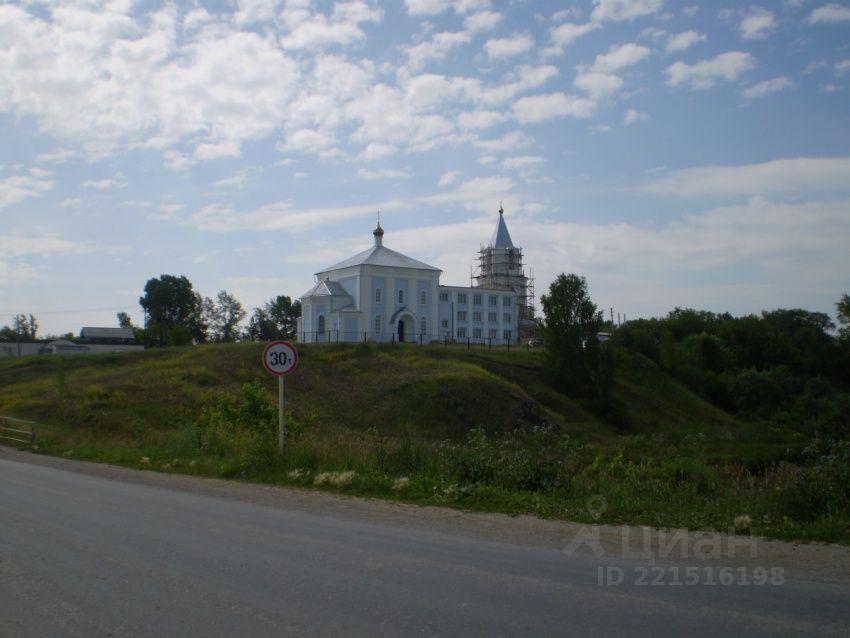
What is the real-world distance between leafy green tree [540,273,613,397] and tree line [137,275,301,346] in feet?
179

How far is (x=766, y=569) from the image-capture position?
755cm

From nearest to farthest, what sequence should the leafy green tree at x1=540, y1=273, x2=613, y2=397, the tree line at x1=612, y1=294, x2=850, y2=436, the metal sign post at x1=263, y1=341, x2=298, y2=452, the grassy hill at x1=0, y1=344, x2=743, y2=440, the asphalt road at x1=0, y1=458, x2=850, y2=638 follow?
the asphalt road at x1=0, y1=458, x2=850, y2=638
the metal sign post at x1=263, y1=341, x2=298, y2=452
the grassy hill at x1=0, y1=344, x2=743, y2=440
the leafy green tree at x1=540, y1=273, x2=613, y2=397
the tree line at x1=612, y1=294, x2=850, y2=436

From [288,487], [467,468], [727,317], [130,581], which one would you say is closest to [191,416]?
[288,487]

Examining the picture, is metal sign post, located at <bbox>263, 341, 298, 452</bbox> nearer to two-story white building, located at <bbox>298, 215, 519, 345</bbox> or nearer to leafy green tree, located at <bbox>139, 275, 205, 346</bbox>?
two-story white building, located at <bbox>298, 215, 519, 345</bbox>

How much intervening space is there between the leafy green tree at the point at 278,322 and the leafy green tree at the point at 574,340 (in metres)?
56.4

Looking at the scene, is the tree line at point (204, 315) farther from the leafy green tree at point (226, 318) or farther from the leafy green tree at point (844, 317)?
the leafy green tree at point (844, 317)

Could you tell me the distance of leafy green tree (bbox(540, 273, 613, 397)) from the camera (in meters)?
59.2

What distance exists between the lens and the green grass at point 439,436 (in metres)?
11.1

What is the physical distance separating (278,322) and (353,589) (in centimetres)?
10934

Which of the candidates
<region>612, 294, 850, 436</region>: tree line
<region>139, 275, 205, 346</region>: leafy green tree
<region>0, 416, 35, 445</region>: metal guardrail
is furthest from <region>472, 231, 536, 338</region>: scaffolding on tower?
<region>0, 416, 35, 445</region>: metal guardrail

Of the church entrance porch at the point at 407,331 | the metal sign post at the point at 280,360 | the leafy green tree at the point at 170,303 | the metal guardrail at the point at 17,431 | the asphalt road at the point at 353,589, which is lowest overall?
the metal guardrail at the point at 17,431

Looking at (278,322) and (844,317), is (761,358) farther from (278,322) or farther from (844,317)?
(278,322)

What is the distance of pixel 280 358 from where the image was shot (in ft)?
54.7

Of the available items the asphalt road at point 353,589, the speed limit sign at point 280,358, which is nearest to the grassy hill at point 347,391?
the speed limit sign at point 280,358
